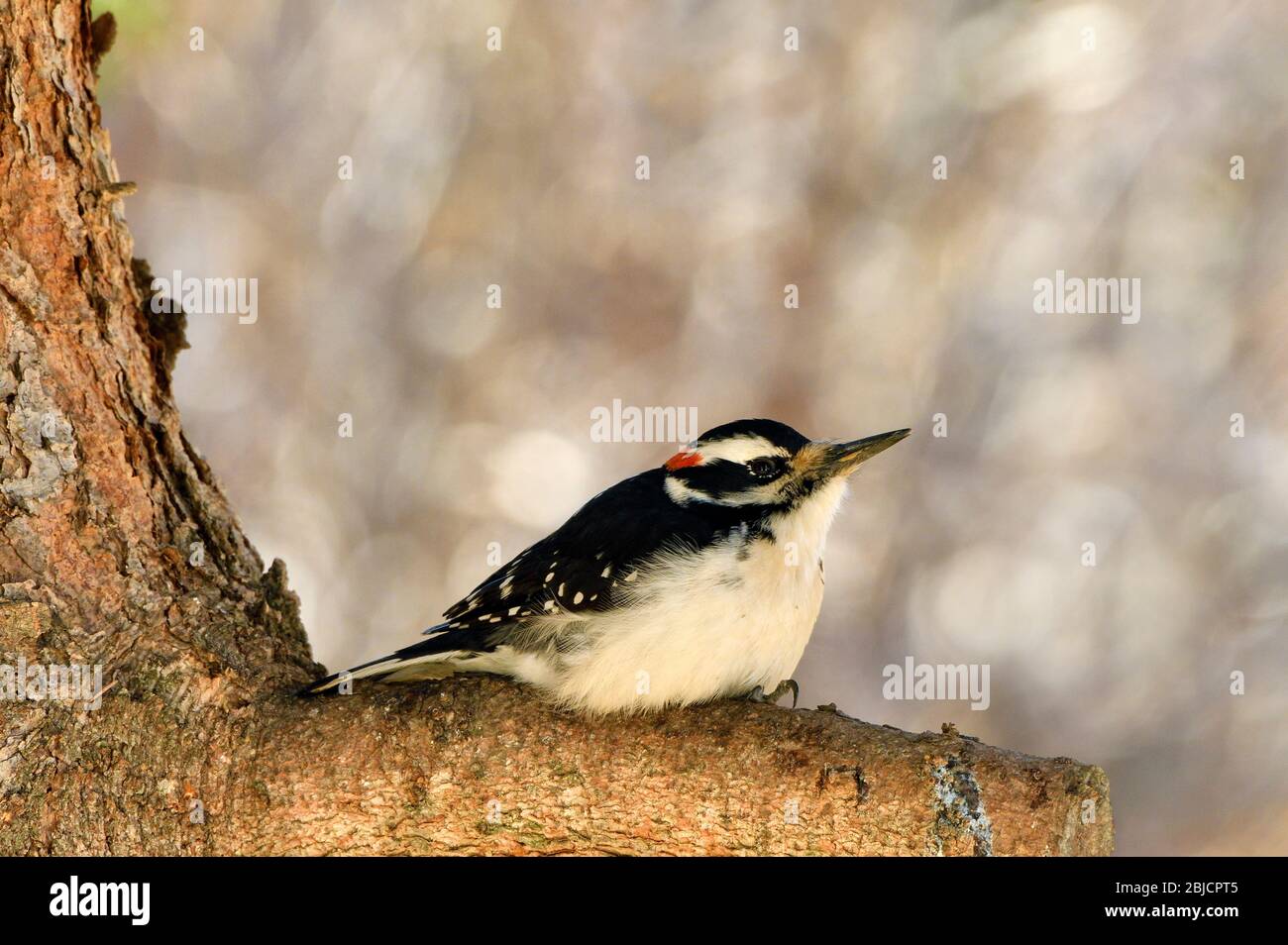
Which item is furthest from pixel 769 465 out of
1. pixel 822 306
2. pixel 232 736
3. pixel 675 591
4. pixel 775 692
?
pixel 822 306

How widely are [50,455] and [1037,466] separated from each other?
4.32m

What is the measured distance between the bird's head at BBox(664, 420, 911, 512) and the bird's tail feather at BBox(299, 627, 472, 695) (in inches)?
31.6

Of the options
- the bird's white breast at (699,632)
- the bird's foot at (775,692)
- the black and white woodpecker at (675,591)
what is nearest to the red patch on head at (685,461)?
the black and white woodpecker at (675,591)

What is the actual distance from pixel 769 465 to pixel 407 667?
1119mm

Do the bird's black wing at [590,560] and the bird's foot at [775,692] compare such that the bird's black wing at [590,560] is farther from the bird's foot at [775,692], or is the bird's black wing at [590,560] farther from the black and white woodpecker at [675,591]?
the bird's foot at [775,692]

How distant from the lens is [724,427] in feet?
12.2

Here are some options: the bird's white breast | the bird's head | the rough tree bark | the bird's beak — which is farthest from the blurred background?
the rough tree bark

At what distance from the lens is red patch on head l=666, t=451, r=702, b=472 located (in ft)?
12.4

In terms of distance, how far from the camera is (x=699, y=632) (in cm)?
334

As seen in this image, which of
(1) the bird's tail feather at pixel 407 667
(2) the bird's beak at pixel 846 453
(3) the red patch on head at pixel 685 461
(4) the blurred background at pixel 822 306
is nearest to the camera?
(1) the bird's tail feather at pixel 407 667

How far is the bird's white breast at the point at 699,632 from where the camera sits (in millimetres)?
3234

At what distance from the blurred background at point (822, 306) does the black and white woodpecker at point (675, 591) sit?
230 centimetres

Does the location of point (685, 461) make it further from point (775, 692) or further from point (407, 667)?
point (407, 667)

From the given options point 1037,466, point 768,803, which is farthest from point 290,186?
point 768,803
